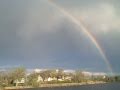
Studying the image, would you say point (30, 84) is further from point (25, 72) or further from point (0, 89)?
point (0, 89)

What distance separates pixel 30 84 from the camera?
594 ft

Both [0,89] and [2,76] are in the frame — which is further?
[2,76]

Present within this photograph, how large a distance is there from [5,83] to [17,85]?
33.6 ft

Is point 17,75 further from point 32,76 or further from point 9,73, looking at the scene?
point 32,76

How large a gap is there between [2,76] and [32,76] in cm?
2435

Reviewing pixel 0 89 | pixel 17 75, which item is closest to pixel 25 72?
pixel 17 75

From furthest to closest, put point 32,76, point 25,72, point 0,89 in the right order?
1. point 32,76
2. point 25,72
3. point 0,89

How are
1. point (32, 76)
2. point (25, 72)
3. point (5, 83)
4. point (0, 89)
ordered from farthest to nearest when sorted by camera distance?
point (32, 76) → point (25, 72) → point (5, 83) → point (0, 89)

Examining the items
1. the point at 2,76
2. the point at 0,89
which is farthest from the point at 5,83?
the point at 0,89

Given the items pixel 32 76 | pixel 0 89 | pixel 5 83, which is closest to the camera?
pixel 0 89

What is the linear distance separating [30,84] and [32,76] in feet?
50.4

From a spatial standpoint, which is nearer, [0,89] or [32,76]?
[0,89]

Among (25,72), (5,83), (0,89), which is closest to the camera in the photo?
(0,89)

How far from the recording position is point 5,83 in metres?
169
